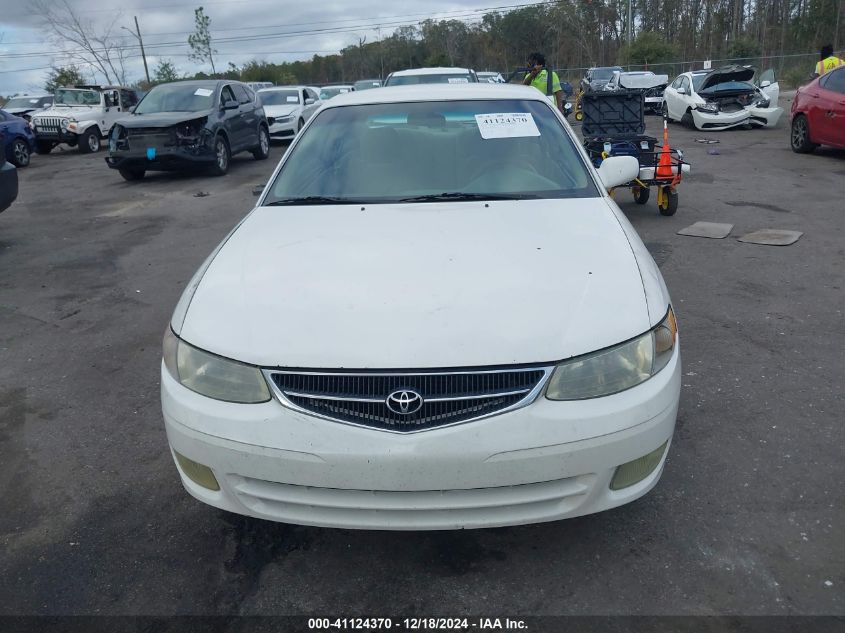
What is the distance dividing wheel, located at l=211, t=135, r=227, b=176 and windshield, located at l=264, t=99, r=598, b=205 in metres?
9.60

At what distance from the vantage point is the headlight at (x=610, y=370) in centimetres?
227

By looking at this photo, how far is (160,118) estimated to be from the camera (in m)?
12.4

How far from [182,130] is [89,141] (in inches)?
331

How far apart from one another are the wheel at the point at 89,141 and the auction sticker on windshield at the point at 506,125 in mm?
17950

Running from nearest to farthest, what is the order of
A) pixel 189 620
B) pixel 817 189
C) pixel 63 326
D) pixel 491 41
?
pixel 189 620
pixel 63 326
pixel 817 189
pixel 491 41

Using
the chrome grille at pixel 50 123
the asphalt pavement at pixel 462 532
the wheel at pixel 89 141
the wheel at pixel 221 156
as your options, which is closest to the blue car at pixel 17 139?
the chrome grille at pixel 50 123

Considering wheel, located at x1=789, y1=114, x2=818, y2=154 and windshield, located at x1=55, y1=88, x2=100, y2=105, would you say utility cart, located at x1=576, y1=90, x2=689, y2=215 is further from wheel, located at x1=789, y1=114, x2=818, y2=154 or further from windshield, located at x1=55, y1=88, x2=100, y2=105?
windshield, located at x1=55, y1=88, x2=100, y2=105

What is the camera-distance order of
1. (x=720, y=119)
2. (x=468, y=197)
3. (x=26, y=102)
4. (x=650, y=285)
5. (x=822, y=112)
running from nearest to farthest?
(x=650, y=285)
(x=468, y=197)
(x=822, y=112)
(x=720, y=119)
(x=26, y=102)

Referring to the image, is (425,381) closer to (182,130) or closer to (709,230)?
(709,230)

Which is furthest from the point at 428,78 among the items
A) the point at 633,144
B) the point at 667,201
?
the point at 667,201

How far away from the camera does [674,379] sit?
8.12ft

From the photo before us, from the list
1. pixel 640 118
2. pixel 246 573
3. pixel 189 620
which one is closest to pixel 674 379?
pixel 246 573

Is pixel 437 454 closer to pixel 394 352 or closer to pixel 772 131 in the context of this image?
pixel 394 352

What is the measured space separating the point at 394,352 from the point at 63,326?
420cm
